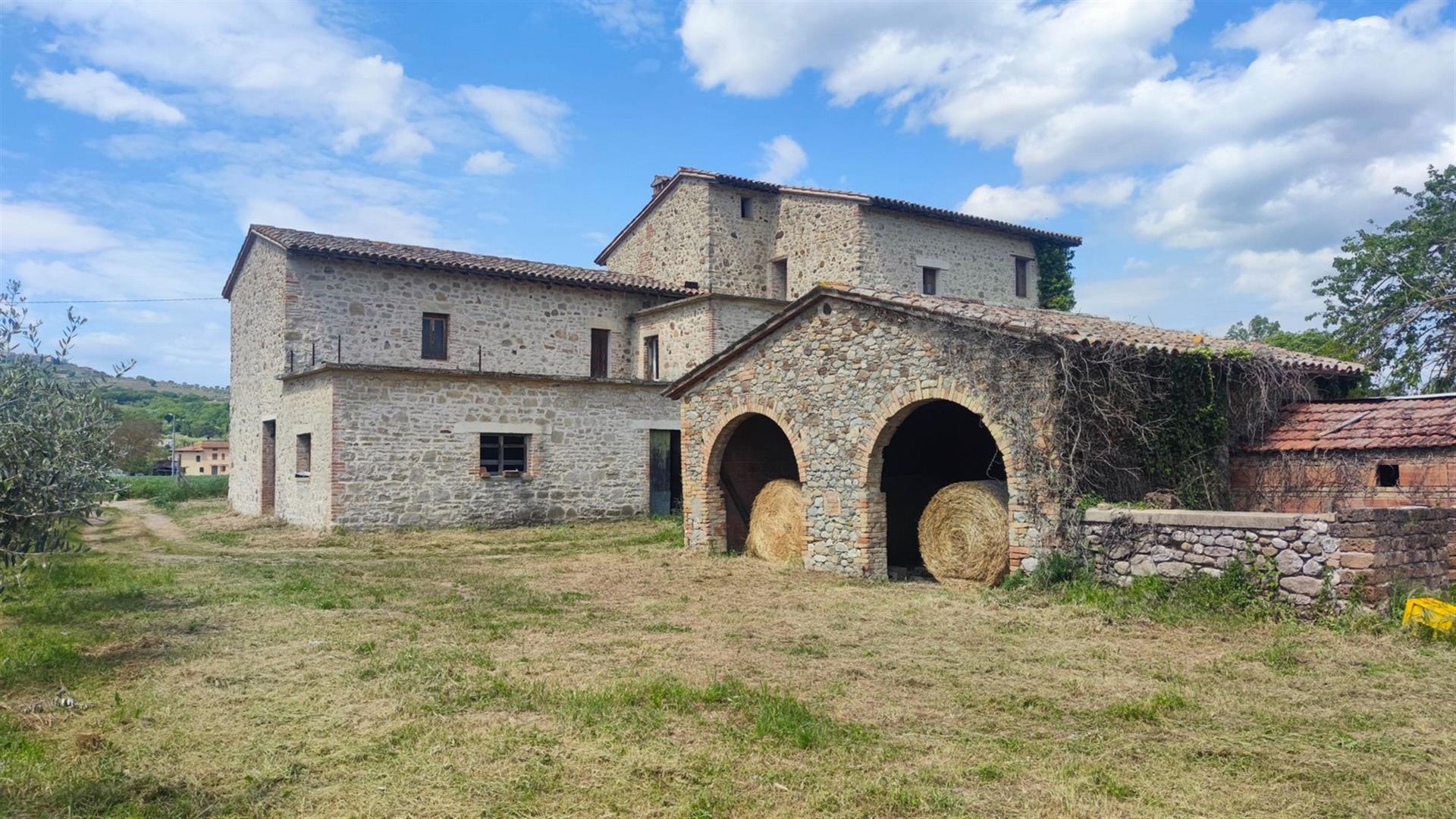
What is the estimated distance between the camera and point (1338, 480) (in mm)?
10945

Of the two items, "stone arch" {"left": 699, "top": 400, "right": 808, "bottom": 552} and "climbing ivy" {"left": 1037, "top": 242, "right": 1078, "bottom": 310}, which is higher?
"climbing ivy" {"left": 1037, "top": 242, "right": 1078, "bottom": 310}

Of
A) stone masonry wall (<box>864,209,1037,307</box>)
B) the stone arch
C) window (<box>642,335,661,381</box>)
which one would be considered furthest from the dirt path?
stone masonry wall (<box>864,209,1037,307</box>)

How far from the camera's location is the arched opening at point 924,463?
14445mm

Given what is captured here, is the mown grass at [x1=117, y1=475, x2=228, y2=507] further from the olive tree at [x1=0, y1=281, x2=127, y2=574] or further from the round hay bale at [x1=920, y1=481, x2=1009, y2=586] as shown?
the round hay bale at [x1=920, y1=481, x2=1009, y2=586]

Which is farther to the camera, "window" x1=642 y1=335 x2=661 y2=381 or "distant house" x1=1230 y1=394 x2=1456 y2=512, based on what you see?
"window" x1=642 y1=335 x2=661 y2=381

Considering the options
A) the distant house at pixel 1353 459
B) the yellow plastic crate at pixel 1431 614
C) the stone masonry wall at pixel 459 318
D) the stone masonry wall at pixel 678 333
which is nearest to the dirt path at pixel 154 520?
the stone masonry wall at pixel 459 318

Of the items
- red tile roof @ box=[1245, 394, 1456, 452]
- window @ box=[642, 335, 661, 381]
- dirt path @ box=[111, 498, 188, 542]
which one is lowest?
dirt path @ box=[111, 498, 188, 542]

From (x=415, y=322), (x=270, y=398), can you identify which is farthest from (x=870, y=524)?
(x=270, y=398)

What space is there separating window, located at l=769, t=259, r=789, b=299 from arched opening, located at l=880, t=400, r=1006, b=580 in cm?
1296

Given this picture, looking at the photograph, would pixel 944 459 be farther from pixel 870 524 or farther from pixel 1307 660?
pixel 1307 660

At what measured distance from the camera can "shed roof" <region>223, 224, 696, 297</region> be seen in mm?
21219

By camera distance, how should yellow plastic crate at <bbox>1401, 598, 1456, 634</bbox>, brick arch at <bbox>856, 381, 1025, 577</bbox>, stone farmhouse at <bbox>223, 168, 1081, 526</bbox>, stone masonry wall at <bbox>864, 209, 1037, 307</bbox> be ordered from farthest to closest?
stone masonry wall at <bbox>864, 209, 1037, 307</bbox> < stone farmhouse at <bbox>223, 168, 1081, 526</bbox> < brick arch at <bbox>856, 381, 1025, 577</bbox> < yellow plastic crate at <bbox>1401, 598, 1456, 634</bbox>

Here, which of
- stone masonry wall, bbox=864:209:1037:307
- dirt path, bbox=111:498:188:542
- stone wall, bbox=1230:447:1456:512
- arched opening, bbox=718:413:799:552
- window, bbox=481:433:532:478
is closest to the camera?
stone wall, bbox=1230:447:1456:512

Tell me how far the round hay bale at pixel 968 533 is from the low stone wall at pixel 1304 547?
1.46 m
